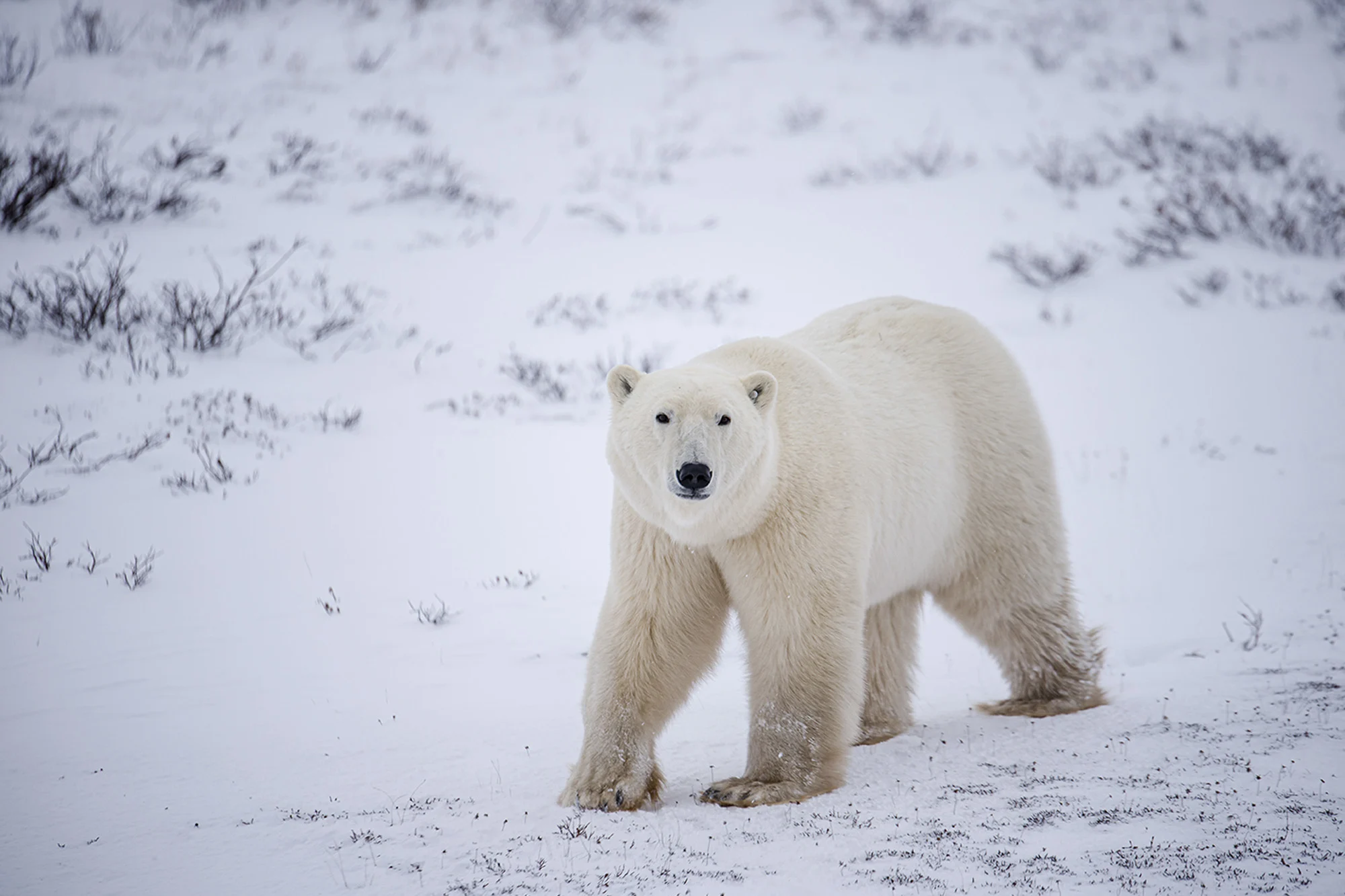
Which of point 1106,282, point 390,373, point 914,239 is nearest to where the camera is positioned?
point 390,373

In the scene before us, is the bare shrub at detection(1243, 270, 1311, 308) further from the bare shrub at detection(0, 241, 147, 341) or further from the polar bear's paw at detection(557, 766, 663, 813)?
the bare shrub at detection(0, 241, 147, 341)

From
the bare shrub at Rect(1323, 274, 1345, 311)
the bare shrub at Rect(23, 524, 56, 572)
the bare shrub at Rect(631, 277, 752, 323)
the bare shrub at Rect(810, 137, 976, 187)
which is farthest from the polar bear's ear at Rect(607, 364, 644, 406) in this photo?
the bare shrub at Rect(810, 137, 976, 187)

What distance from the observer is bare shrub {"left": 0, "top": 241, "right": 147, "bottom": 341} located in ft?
23.9

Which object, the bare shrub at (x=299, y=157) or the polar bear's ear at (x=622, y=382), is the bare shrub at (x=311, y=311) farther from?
the polar bear's ear at (x=622, y=382)

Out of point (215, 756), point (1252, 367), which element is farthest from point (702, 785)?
point (1252, 367)

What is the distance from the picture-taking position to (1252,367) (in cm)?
A: 862

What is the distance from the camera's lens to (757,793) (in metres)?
3.32

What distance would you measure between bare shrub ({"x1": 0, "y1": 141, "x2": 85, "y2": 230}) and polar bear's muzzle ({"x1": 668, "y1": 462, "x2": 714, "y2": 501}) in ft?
26.8

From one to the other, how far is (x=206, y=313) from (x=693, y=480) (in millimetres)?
6100

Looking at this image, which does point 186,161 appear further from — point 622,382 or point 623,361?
point 622,382

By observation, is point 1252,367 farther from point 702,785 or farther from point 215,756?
point 215,756

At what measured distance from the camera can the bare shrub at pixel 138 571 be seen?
199 inches

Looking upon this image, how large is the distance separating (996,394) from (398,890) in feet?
10.5

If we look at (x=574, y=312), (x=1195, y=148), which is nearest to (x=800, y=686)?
(x=574, y=312)
